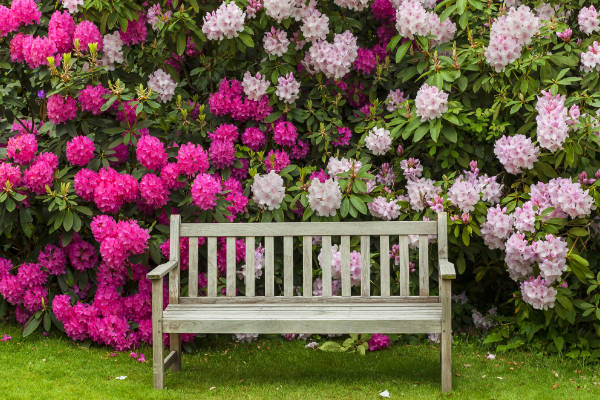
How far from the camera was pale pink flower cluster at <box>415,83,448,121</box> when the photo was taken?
16.1 feet

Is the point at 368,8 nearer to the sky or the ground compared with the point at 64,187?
nearer to the sky

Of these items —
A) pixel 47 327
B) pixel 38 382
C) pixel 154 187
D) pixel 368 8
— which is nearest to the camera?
pixel 38 382

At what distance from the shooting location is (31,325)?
5.24 metres

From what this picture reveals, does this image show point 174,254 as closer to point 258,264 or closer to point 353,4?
point 258,264

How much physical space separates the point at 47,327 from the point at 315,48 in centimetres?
246

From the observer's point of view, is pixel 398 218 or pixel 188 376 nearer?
pixel 188 376

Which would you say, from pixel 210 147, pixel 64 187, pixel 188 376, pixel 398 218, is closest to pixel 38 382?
pixel 188 376

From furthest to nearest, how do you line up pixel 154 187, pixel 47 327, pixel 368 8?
pixel 368 8 → pixel 47 327 → pixel 154 187

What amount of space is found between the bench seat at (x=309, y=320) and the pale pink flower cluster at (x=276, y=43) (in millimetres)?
1829

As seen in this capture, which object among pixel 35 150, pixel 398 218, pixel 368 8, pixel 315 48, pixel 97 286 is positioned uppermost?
pixel 368 8

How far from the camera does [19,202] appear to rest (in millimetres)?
5066

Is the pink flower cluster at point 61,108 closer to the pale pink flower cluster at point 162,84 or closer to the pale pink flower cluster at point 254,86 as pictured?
the pale pink flower cluster at point 162,84

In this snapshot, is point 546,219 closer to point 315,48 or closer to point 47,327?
point 315,48

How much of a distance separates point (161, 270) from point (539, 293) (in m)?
2.09
